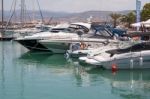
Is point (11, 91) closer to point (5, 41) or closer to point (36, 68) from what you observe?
point (36, 68)

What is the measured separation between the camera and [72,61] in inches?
1161

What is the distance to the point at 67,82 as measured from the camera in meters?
21.2

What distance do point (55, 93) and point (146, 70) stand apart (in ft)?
26.2

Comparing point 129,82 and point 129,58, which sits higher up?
point 129,58

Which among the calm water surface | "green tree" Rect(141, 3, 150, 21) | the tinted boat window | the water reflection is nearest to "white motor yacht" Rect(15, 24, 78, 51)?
the calm water surface

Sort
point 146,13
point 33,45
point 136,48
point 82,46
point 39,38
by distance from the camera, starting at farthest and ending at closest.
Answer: point 146,13, point 33,45, point 39,38, point 82,46, point 136,48

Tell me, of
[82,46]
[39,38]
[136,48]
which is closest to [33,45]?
[39,38]

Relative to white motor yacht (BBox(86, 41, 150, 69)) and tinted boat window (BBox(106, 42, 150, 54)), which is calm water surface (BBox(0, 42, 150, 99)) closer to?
white motor yacht (BBox(86, 41, 150, 69))

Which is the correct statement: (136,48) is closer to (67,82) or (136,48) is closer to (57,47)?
(67,82)

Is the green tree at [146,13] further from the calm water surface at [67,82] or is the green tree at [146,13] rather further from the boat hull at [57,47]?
the calm water surface at [67,82]

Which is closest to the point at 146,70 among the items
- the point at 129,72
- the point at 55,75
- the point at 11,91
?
the point at 129,72

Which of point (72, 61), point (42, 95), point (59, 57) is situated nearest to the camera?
point (42, 95)

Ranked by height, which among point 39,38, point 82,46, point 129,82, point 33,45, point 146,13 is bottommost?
point 129,82

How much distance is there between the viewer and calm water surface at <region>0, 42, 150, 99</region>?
17969mm
